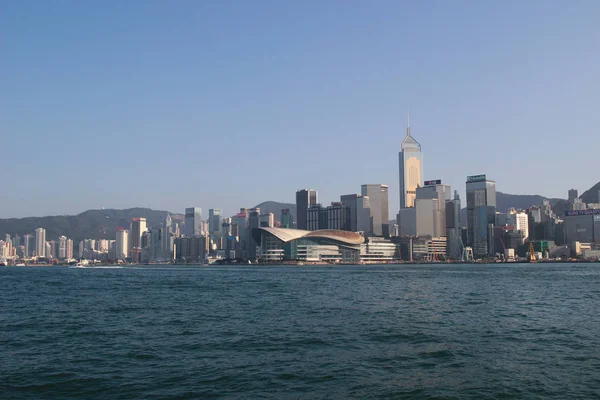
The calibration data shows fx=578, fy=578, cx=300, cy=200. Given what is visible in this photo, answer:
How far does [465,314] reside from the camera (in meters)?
41.7

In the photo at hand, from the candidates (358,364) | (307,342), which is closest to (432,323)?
(307,342)

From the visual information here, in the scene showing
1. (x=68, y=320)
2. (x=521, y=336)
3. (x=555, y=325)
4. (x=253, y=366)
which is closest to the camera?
(x=253, y=366)

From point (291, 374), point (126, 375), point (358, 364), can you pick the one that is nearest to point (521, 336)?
point (358, 364)

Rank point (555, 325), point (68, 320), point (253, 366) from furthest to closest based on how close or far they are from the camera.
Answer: point (68, 320), point (555, 325), point (253, 366)

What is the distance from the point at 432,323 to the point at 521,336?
6.19 meters

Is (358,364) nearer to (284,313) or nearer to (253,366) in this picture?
(253,366)

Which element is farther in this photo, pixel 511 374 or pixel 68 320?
pixel 68 320

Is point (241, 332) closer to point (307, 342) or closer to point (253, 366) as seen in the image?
point (307, 342)

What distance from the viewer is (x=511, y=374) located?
2300 centimetres

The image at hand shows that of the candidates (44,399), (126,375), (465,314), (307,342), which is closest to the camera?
(44,399)

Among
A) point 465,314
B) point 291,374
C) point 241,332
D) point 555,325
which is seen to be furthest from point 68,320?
point 555,325

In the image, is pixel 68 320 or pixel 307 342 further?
pixel 68 320

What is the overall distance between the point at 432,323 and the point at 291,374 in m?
16.6

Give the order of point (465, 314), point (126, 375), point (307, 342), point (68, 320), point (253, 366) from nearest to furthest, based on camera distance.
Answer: point (126, 375)
point (253, 366)
point (307, 342)
point (68, 320)
point (465, 314)
